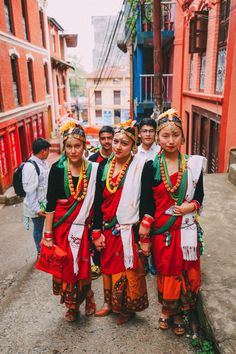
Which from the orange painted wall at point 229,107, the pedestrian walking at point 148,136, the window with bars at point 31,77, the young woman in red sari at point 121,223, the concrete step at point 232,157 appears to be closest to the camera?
the young woman in red sari at point 121,223

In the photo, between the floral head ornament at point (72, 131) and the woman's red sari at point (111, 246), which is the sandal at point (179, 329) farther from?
the floral head ornament at point (72, 131)

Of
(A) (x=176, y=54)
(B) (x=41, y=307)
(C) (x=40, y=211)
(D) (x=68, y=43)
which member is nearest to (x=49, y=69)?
(D) (x=68, y=43)

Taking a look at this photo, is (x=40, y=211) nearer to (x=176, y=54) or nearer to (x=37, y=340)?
(x=37, y=340)

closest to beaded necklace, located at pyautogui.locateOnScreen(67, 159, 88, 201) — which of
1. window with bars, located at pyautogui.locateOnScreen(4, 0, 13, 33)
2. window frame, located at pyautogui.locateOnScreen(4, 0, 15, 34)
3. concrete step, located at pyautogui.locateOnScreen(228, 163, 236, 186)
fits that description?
concrete step, located at pyautogui.locateOnScreen(228, 163, 236, 186)

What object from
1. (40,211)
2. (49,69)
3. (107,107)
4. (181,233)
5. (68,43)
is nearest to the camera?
(181,233)

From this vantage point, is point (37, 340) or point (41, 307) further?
point (41, 307)

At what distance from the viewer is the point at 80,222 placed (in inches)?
107

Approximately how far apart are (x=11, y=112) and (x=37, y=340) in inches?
410

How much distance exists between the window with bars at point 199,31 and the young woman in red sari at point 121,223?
22.0ft

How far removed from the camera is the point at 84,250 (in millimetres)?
2775

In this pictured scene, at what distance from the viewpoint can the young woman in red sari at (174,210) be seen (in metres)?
2.48

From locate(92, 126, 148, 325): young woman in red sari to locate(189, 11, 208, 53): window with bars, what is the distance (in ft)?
22.0

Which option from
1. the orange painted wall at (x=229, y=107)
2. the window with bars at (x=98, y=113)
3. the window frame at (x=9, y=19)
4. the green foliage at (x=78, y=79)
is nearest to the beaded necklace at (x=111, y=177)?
the orange painted wall at (x=229, y=107)

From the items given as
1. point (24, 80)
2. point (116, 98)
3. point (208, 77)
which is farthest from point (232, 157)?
point (116, 98)
